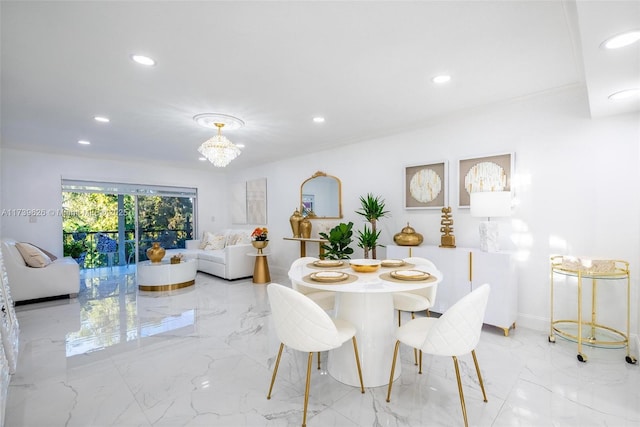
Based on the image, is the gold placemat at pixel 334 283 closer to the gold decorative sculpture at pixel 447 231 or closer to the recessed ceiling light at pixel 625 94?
the gold decorative sculpture at pixel 447 231

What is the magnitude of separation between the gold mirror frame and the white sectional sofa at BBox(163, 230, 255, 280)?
1.34 metres

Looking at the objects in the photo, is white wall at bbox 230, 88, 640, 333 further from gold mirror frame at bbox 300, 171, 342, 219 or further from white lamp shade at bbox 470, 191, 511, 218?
gold mirror frame at bbox 300, 171, 342, 219

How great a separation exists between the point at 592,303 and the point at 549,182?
3.75ft

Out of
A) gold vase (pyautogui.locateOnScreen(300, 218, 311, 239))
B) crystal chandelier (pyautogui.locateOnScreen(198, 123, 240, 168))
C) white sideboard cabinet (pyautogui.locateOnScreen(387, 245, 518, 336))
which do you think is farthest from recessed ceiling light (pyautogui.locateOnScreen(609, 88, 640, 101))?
gold vase (pyautogui.locateOnScreen(300, 218, 311, 239))

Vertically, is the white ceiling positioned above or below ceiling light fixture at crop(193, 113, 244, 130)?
above

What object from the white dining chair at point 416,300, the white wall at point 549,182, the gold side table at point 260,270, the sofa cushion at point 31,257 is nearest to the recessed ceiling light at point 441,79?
the white wall at point 549,182

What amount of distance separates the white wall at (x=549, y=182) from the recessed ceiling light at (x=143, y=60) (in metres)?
2.02

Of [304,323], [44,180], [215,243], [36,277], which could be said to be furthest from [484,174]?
[44,180]

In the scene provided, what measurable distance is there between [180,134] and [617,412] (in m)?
4.96

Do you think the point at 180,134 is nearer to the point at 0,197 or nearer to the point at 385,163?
the point at 385,163

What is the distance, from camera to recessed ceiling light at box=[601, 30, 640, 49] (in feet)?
4.91

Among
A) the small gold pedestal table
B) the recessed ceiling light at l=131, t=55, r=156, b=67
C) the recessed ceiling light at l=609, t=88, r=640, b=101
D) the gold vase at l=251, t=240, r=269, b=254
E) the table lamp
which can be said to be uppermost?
the recessed ceiling light at l=131, t=55, r=156, b=67

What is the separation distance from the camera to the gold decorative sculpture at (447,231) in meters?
3.34

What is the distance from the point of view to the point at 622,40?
1554mm
